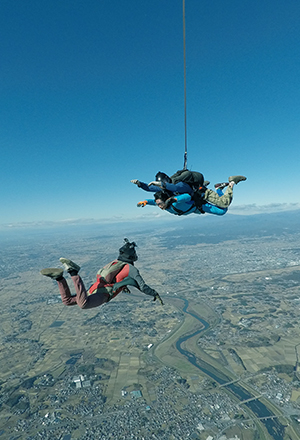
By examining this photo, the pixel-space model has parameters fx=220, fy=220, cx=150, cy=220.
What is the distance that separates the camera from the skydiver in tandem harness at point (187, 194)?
333 inches

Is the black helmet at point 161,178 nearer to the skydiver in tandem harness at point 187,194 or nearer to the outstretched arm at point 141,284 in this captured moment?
Result: the skydiver in tandem harness at point 187,194

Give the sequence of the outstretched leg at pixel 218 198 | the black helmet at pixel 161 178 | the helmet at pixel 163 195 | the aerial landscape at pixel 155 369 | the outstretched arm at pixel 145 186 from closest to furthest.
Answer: the outstretched arm at pixel 145 186
the black helmet at pixel 161 178
the helmet at pixel 163 195
the outstretched leg at pixel 218 198
the aerial landscape at pixel 155 369

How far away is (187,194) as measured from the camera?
29.5 ft

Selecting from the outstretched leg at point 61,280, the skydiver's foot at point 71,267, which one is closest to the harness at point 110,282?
the outstretched leg at point 61,280

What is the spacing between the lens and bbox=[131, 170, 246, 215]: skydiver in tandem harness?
8469 mm

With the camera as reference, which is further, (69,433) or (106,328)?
(106,328)

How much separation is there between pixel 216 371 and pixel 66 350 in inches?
1409

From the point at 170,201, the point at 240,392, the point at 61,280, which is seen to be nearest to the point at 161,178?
the point at 170,201

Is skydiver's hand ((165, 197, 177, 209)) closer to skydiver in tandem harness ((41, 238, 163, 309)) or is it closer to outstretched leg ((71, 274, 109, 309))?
skydiver in tandem harness ((41, 238, 163, 309))

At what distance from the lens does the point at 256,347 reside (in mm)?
52000

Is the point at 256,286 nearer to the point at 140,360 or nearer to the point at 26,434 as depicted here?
the point at 140,360

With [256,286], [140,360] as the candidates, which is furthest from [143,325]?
[256,286]

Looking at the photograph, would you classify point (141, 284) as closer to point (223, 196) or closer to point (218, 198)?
point (218, 198)

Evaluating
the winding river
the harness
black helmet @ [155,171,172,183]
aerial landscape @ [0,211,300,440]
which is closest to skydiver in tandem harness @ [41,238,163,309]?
the harness
